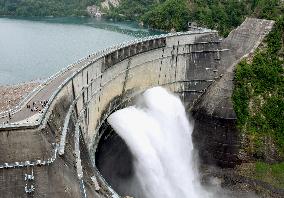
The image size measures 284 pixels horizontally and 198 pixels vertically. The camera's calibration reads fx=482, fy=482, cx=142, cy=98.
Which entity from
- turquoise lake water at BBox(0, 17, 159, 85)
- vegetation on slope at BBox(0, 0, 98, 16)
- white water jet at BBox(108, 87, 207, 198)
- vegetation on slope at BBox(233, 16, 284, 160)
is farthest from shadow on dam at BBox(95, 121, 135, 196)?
vegetation on slope at BBox(0, 0, 98, 16)

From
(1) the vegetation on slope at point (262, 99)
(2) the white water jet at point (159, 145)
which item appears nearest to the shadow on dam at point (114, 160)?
(2) the white water jet at point (159, 145)

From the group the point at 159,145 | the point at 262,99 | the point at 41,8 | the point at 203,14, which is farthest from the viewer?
the point at 41,8

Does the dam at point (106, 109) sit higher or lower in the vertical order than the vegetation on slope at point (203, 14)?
lower

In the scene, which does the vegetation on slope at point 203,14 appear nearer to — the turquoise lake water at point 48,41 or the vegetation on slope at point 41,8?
the turquoise lake water at point 48,41

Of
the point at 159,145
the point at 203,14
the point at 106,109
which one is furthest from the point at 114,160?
the point at 203,14

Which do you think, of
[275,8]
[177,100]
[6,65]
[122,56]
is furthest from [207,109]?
[6,65]

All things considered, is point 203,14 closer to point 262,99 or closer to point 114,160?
point 262,99
